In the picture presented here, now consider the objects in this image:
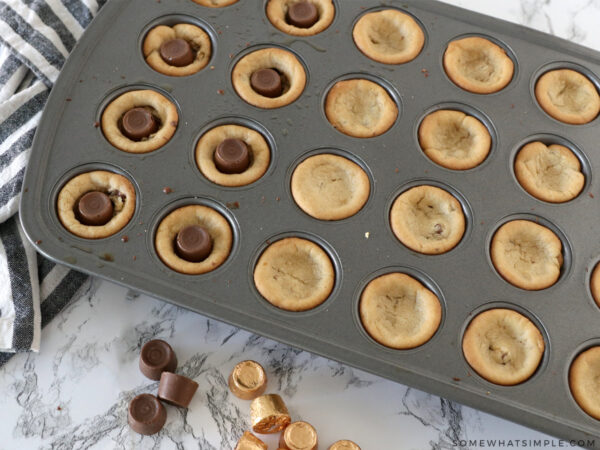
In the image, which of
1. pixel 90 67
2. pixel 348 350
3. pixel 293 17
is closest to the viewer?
pixel 348 350

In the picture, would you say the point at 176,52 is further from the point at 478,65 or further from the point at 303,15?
the point at 478,65

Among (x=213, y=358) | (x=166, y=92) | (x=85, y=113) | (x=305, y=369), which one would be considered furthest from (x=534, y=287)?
(x=85, y=113)

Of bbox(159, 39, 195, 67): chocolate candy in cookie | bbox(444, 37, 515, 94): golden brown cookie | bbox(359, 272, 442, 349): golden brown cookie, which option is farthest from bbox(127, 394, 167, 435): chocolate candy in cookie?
bbox(444, 37, 515, 94): golden brown cookie

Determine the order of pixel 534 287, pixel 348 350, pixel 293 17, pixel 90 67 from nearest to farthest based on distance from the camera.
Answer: pixel 348 350, pixel 534 287, pixel 90 67, pixel 293 17

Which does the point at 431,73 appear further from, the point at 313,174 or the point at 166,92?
the point at 166,92

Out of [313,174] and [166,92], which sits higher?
[166,92]

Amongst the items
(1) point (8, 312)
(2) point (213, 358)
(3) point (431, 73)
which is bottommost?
(2) point (213, 358)

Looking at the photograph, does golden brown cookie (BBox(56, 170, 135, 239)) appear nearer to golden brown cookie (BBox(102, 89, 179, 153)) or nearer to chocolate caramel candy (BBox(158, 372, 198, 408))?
golden brown cookie (BBox(102, 89, 179, 153))

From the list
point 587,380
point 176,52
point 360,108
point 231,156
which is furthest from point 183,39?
point 587,380
